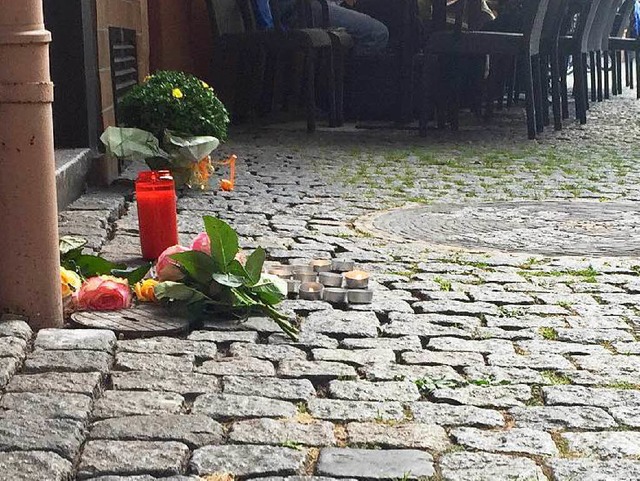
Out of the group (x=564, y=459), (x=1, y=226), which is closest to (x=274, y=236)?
(x=1, y=226)

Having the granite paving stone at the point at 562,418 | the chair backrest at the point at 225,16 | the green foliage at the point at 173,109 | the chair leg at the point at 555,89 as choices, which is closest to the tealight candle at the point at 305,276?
the granite paving stone at the point at 562,418

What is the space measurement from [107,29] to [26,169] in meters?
3.70

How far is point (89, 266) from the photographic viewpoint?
394 cm

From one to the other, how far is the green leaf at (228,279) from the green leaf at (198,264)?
0.05 meters

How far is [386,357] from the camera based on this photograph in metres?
3.19

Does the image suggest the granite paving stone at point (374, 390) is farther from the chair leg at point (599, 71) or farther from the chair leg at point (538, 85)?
the chair leg at point (599, 71)

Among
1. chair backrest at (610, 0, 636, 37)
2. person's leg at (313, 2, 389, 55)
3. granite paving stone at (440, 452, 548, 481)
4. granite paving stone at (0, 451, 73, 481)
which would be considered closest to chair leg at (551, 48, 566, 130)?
person's leg at (313, 2, 389, 55)

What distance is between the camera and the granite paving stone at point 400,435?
8.17ft

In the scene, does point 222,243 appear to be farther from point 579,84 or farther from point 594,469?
point 579,84

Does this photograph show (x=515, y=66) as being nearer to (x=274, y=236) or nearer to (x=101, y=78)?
(x=101, y=78)

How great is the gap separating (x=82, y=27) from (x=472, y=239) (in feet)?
7.38

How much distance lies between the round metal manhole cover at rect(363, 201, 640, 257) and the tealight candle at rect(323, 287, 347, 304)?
3.72 feet

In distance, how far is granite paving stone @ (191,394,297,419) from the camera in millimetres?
2668

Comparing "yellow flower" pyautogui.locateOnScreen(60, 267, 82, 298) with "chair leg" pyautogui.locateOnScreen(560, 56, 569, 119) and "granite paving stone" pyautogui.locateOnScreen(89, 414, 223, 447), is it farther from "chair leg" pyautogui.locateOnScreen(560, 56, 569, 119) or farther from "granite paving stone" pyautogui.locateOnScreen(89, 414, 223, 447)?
"chair leg" pyautogui.locateOnScreen(560, 56, 569, 119)
